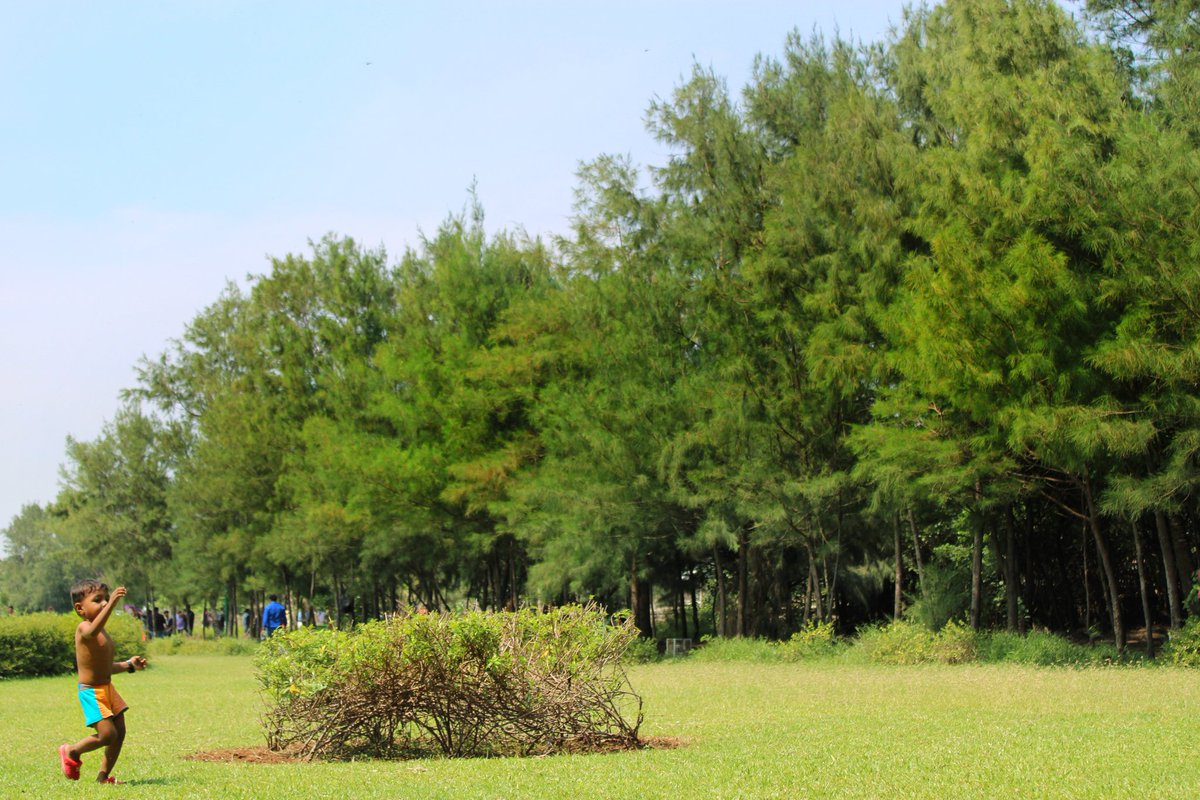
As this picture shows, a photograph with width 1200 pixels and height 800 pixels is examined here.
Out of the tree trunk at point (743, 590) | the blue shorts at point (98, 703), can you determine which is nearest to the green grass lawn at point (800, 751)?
the blue shorts at point (98, 703)

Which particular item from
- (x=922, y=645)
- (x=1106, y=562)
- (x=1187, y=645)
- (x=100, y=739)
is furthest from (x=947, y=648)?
(x=100, y=739)

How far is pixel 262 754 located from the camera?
35.6 ft

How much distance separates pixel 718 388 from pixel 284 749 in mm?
16462

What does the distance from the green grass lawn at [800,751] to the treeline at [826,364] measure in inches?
187

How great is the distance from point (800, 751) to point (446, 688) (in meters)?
2.99

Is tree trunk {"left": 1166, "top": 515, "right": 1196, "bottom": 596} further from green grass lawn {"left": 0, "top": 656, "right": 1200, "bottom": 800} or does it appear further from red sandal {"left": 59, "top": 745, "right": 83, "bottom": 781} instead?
red sandal {"left": 59, "top": 745, "right": 83, "bottom": 781}

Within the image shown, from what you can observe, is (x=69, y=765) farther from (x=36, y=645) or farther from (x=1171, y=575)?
(x=36, y=645)

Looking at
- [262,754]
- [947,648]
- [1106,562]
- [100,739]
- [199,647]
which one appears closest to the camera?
[100,739]

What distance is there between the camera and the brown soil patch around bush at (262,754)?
10.4m

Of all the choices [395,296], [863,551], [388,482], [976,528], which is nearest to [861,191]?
[976,528]

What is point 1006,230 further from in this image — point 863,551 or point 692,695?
point 863,551

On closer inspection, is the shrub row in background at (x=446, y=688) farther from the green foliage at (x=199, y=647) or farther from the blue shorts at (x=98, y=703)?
the green foliage at (x=199, y=647)

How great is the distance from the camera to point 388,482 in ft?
111

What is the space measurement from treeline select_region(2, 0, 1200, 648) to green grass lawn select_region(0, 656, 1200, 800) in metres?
4.74
